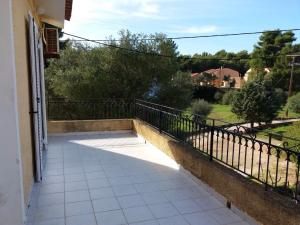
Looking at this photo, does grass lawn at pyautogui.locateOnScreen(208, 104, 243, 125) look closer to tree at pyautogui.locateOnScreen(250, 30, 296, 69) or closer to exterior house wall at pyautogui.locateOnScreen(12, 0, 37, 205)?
tree at pyautogui.locateOnScreen(250, 30, 296, 69)

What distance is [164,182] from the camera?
3748 millimetres

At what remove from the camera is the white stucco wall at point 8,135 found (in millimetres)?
2184

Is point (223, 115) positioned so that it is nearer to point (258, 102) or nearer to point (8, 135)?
point (258, 102)

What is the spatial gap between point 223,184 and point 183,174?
969 millimetres

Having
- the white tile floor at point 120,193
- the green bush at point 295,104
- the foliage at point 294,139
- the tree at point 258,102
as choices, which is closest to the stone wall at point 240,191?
the white tile floor at point 120,193

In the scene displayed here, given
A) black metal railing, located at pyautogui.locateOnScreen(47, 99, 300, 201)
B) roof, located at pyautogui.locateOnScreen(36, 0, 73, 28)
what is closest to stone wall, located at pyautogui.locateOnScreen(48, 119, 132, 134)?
black metal railing, located at pyautogui.locateOnScreen(47, 99, 300, 201)

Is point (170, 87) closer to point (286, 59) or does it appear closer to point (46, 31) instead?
point (46, 31)

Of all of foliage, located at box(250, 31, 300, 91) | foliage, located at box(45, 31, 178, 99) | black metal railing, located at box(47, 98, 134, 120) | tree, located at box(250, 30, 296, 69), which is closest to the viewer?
black metal railing, located at box(47, 98, 134, 120)

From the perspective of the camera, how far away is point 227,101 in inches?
1112

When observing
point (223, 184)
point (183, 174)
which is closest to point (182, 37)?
point (183, 174)

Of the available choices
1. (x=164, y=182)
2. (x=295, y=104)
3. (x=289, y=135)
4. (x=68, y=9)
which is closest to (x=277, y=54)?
(x=295, y=104)

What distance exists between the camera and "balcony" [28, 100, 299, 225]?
2.66 m

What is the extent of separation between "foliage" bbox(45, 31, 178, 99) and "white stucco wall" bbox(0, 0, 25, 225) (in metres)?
8.32

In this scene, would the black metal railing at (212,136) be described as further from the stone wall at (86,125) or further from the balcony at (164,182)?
the stone wall at (86,125)
